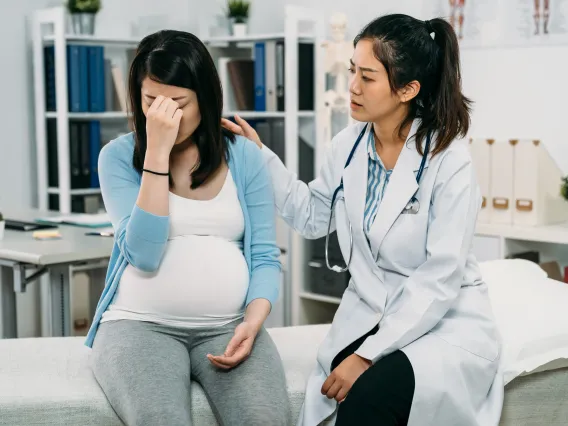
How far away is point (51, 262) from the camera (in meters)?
2.55

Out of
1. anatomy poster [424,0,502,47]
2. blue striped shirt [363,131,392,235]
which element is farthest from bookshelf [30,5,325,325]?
blue striped shirt [363,131,392,235]

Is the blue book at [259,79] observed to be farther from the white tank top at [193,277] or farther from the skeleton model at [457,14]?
the white tank top at [193,277]

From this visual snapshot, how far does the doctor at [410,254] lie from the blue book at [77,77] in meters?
2.57

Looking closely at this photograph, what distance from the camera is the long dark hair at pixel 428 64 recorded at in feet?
5.83

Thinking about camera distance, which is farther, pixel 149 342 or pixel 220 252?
pixel 220 252

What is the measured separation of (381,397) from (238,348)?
1.01ft

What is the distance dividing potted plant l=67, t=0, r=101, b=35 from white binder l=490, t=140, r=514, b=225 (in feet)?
6.96

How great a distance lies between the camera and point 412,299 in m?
1.73

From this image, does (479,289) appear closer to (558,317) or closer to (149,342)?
(558,317)

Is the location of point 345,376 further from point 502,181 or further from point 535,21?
point 535,21

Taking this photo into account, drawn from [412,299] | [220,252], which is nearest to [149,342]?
[220,252]

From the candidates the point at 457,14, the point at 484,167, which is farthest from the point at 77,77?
the point at 484,167

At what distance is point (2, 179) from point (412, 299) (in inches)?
120

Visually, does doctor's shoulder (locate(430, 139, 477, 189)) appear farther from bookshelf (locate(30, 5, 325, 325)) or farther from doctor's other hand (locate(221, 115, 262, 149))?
bookshelf (locate(30, 5, 325, 325))
